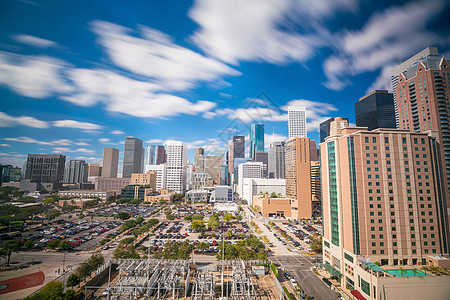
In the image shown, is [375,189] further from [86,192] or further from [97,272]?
[86,192]

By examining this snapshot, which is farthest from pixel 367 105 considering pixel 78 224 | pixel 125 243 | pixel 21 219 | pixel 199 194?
pixel 21 219

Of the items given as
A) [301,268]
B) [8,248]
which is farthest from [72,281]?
[301,268]

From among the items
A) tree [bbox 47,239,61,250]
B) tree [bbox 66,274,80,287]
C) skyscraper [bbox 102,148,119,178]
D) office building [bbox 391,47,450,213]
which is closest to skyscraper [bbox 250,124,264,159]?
skyscraper [bbox 102,148,119,178]

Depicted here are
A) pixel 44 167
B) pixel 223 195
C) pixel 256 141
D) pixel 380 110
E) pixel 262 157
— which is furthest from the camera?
pixel 256 141

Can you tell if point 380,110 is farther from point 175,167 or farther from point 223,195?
point 175,167

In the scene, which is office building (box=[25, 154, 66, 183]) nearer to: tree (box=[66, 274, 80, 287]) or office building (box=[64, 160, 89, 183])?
office building (box=[64, 160, 89, 183])

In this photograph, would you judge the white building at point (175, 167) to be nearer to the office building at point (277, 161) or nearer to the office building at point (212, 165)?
the office building at point (212, 165)
